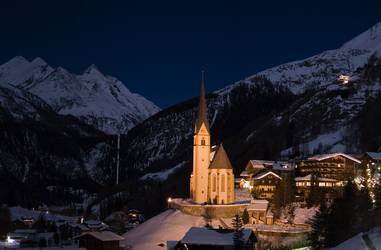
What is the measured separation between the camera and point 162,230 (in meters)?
94.1

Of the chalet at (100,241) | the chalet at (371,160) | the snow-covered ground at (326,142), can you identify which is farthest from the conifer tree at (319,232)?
the snow-covered ground at (326,142)

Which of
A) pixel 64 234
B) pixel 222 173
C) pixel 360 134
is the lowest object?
pixel 64 234

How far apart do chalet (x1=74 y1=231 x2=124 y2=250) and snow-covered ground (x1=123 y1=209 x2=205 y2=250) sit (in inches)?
138

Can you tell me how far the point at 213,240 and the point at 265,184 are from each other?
44.4 metres

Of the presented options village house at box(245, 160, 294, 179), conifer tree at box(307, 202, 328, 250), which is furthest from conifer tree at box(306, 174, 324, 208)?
conifer tree at box(307, 202, 328, 250)

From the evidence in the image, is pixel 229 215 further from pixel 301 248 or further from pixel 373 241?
pixel 373 241

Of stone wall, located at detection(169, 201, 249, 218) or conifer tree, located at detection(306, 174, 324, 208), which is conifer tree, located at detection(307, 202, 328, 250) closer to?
conifer tree, located at detection(306, 174, 324, 208)

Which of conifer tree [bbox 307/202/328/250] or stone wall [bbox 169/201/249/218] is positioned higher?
stone wall [bbox 169/201/249/218]

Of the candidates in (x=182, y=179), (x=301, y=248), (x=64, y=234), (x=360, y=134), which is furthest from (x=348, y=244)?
(x=182, y=179)

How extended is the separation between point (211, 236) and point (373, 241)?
20369 millimetres

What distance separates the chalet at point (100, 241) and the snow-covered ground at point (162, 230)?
3516mm

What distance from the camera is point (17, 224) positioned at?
161 meters

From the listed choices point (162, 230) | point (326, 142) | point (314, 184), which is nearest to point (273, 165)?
point (314, 184)

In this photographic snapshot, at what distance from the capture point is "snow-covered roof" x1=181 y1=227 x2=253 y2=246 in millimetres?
69969
